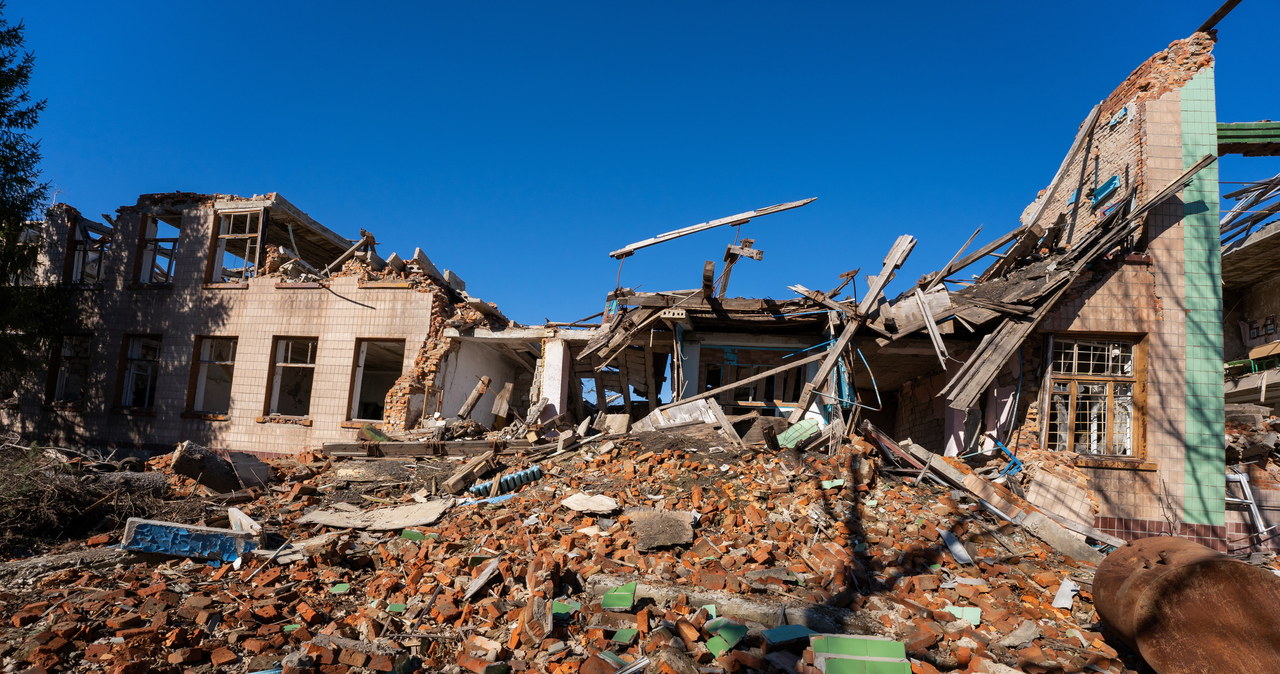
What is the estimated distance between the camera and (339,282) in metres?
15.5

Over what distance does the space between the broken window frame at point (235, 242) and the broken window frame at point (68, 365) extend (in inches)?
147

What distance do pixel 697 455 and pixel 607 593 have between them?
158 inches

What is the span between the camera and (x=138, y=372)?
1686 cm

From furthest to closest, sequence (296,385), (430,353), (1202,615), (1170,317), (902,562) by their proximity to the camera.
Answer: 1. (296,385)
2. (430,353)
3. (1170,317)
4. (902,562)
5. (1202,615)

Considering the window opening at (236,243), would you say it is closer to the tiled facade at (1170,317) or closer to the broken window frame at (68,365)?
the broken window frame at (68,365)

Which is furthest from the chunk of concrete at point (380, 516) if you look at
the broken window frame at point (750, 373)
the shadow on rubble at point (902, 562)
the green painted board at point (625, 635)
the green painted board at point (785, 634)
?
the broken window frame at point (750, 373)

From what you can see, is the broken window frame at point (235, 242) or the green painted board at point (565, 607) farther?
the broken window frame at point (235, 242)

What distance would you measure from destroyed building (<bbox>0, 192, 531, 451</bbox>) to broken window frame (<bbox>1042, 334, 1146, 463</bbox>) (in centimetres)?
1110

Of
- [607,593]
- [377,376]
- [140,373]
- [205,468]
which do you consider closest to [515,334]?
[205,468]

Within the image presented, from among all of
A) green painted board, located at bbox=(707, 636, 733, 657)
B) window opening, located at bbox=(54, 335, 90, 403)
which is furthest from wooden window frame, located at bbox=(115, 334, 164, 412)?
green painted board, located at bbox=(707, 636, 733, 657)

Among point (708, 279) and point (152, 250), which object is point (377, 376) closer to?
point (152, 250)

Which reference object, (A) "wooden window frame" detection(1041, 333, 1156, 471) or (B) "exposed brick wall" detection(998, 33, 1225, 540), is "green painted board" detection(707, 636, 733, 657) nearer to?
(B) "exposed brick wall" detection(998, 33, 1225, 540)

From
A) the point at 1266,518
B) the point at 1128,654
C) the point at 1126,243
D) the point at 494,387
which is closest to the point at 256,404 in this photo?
the point at 494,387

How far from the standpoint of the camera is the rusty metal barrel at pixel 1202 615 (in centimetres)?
470
